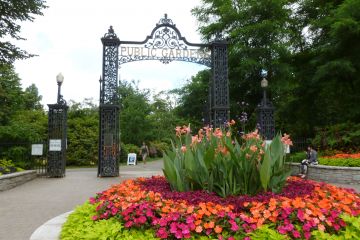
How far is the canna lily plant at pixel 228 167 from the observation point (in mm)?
4816

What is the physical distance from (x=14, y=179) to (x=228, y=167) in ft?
30.6

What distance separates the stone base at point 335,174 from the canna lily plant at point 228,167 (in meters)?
8.31

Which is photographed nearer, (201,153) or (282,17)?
(201,153)

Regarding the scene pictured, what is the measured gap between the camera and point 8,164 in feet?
46.0

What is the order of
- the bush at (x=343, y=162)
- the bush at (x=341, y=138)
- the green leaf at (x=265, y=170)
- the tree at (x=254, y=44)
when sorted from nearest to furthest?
the green leaf at (x=265, y=170) < the bush at (x=343, y=162) < the bush at (x=341, y=138) < the tree at (x=254, y=44)

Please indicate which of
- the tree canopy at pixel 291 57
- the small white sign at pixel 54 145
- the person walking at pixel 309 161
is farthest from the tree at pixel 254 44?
the small white sign at pixel 54 145

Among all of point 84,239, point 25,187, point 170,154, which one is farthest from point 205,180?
point 25,187

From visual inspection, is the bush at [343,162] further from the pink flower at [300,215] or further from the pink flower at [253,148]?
the pink flower at [300,215]

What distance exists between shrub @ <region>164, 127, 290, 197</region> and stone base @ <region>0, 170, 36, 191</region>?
762 centimetres

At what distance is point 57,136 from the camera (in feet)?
51.6

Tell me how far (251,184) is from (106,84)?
1131 cm

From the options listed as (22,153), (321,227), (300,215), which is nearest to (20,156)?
(22,153)

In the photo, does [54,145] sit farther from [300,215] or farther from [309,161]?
[300,215]

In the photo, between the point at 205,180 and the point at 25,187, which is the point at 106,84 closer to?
the point at 25,187
